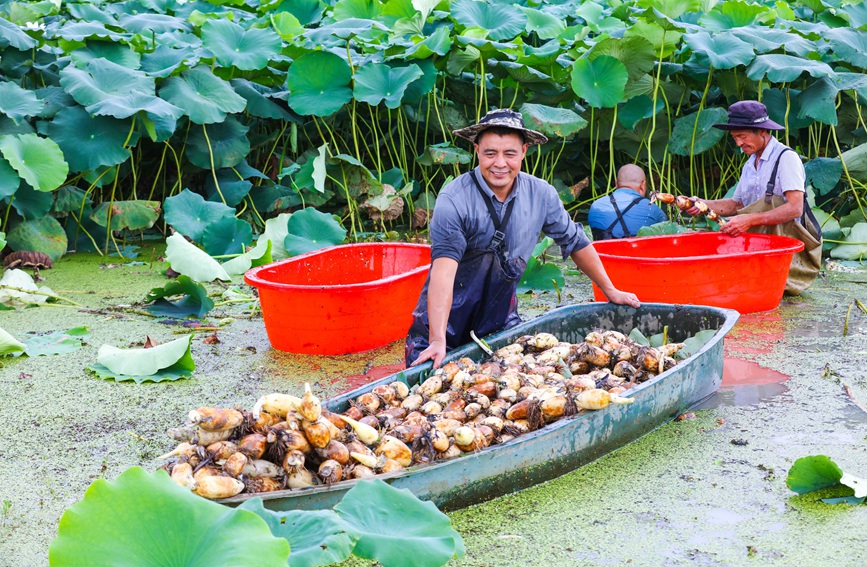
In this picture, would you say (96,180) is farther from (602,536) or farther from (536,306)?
(602,536)

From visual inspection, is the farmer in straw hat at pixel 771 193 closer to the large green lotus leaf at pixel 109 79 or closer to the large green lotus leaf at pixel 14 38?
the large green lotus leaf at pixel 109 79

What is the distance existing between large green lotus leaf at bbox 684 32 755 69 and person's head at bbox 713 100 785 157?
1.24 metres

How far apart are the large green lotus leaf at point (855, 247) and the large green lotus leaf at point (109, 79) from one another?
4.46m

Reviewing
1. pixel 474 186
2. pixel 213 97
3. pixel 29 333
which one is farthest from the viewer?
pixel 213 97

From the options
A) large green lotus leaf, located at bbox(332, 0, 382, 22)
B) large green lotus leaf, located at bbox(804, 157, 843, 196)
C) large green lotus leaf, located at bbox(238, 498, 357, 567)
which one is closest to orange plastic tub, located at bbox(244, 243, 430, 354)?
large green lotus leaf, located at bbox(238, 498, 357, 567)

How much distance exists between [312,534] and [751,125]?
353cm

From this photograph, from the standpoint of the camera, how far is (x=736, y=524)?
2.21 meters

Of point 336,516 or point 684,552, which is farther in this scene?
point 684,552

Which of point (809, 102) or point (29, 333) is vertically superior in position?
point (809, 102)

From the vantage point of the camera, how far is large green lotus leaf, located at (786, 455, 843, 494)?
89.1 inches

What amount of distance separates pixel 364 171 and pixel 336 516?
15.0ft

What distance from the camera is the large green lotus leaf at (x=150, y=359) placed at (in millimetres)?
3434

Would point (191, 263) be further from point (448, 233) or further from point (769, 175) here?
point (769, 175)

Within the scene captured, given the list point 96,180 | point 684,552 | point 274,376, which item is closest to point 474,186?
point 274,376
